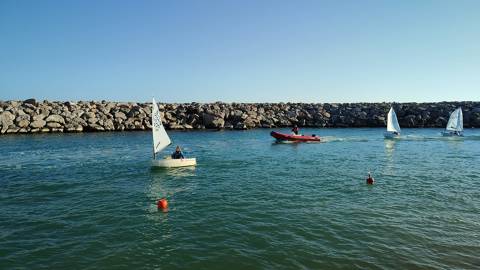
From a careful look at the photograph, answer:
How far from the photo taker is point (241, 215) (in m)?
17.2

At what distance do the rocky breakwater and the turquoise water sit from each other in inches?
1244

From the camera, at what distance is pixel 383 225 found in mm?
15789

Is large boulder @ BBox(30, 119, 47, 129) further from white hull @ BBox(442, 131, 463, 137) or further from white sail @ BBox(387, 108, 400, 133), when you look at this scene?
white hull @ BBox(442, 131, 463, 137)

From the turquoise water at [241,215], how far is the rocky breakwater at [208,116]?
3161 centimetres

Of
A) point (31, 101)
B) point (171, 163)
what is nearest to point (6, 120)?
point (31, 101)

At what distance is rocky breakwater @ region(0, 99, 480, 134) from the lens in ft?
206

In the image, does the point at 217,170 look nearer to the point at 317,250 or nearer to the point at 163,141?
the point at 163,141

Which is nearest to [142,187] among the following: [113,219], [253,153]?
[113,219]

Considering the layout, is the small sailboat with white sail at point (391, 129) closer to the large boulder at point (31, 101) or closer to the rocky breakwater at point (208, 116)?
the rocky breakwater at point (208, 116)

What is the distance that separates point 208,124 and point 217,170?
43599 millimetres

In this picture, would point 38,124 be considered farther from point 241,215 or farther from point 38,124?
point 241,215

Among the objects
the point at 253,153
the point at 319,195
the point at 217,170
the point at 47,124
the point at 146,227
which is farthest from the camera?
the point at 47,124

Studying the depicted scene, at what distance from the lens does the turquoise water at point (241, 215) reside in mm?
12734

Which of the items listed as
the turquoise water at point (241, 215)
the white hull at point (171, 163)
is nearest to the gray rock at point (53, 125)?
the turquoise water at point (241, 215)
